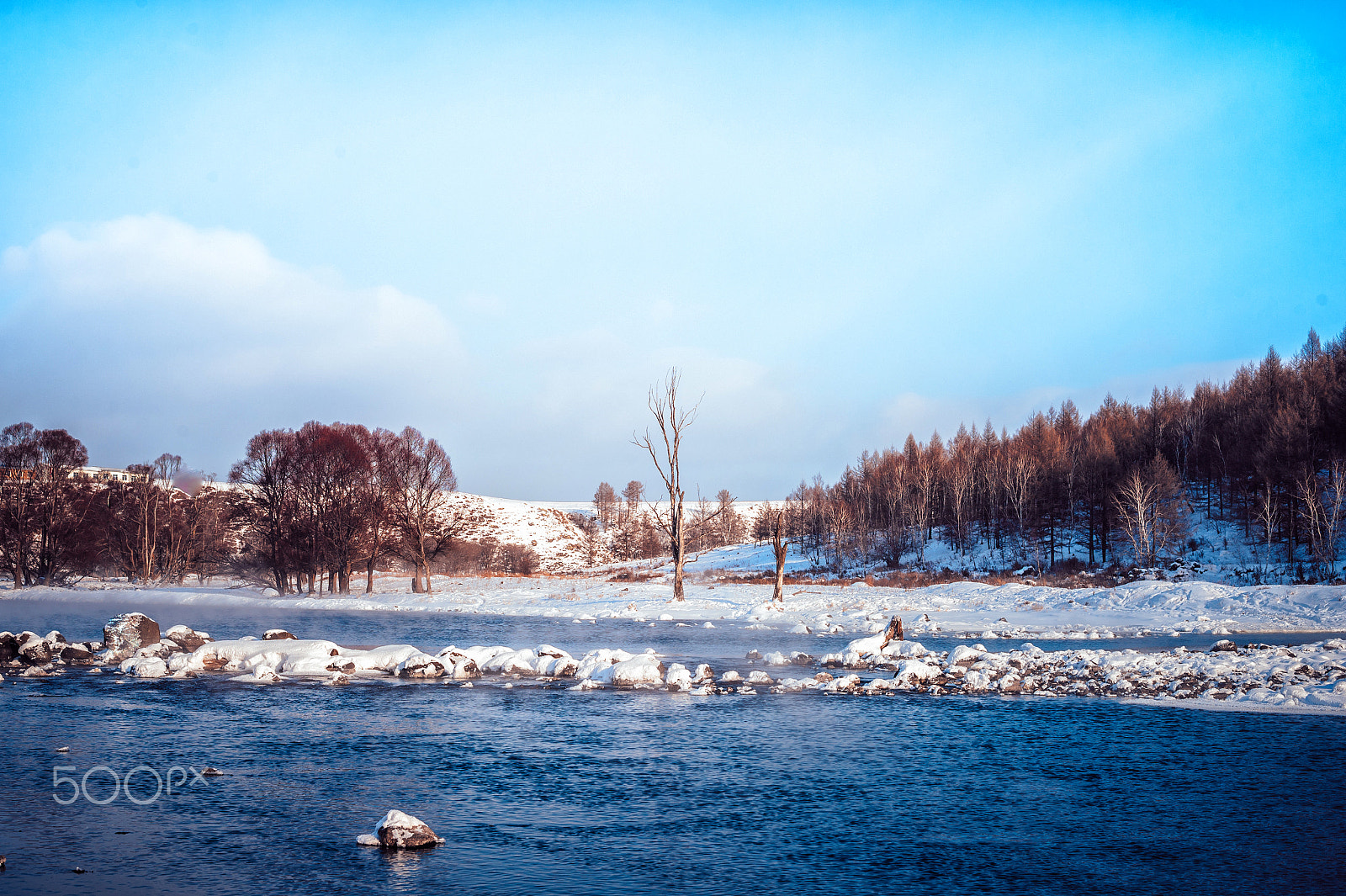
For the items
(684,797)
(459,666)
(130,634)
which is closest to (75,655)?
(130,634)

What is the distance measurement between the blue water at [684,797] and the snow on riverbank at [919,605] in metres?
14.9

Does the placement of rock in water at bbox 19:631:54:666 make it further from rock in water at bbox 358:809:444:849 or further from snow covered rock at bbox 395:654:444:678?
rock in water at bbox 358:809:444:849

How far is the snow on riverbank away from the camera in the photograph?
28203 millimetres

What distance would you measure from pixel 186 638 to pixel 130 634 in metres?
1.34

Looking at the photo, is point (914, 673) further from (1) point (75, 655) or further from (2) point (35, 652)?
(2) point (35, 652)

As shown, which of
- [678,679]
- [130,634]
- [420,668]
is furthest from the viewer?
[130,634]

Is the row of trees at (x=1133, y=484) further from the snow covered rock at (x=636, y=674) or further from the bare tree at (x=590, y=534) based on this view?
the snow covered rock at (x=636, y=674)

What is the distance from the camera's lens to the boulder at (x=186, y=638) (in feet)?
70.4

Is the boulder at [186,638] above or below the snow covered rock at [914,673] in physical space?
above

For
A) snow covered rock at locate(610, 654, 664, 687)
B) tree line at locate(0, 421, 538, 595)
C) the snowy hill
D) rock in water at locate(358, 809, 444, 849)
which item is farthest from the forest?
rock in water at locate(358, 809, 444, 849)

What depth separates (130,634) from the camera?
20.9 m

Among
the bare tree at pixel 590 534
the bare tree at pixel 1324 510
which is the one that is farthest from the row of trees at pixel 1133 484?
the bare tree at pixel 590 534

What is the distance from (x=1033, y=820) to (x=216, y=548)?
235 feet

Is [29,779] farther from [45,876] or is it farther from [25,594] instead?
[25,594]
